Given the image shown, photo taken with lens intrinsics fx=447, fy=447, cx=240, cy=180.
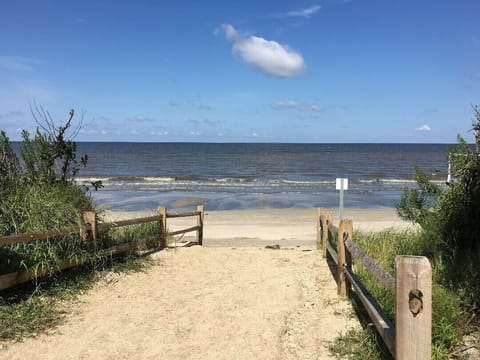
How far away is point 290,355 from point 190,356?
3.41 feet

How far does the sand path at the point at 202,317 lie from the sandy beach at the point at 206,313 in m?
0.01

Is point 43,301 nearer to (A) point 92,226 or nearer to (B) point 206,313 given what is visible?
(A) point 92,226

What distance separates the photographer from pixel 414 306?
10.0 feet

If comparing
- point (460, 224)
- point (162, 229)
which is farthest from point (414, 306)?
point (162, 229)

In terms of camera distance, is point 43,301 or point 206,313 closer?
point 43,301

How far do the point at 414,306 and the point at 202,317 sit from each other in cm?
323

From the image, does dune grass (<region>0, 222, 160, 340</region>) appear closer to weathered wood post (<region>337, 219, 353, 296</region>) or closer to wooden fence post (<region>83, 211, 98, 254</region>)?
wooden fence post (<region>83, 211, 98, 254</region>)

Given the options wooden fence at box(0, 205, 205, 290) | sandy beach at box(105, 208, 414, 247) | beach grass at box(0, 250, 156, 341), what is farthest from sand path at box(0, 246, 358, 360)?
sandy beach at box(105, 208, 414, 247)

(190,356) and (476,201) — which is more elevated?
(476,201)

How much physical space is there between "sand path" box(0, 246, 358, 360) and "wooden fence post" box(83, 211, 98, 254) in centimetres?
65

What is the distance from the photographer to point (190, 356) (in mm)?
4602

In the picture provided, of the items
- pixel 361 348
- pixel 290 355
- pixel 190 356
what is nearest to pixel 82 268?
pixel 190 356

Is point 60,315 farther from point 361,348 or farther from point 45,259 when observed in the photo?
point 361,348

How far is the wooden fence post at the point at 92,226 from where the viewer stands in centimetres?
687
